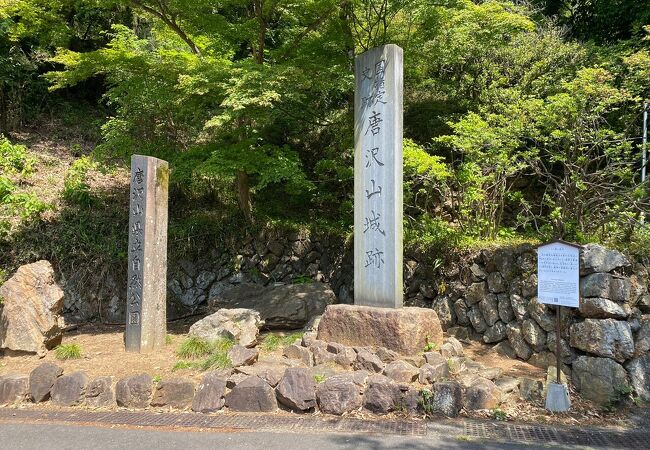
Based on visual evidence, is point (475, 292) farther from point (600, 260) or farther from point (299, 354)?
point (299, 354)

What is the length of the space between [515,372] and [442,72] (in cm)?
820

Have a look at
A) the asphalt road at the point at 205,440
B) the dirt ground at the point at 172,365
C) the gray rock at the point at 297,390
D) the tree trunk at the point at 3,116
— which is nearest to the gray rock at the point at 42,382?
the dirt ground at the point at 172,365

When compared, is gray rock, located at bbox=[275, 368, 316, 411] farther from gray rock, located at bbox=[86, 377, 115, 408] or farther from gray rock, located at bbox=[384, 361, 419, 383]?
gray rock, located at bbox=[86, 377, 115, 408]

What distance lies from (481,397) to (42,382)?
4.99 m

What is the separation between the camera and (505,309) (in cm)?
700

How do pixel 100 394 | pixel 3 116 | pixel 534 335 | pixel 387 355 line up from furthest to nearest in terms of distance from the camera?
pixel 3 116 → pixel 534 335 → pixel 387 355 → pixel 100 394

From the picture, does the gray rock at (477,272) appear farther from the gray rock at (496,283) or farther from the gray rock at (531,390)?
the gray rock at (531,390)

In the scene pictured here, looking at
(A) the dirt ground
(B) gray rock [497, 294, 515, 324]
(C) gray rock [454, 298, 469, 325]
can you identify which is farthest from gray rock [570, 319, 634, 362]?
(C) gray rock [454, 298, 469, 325]

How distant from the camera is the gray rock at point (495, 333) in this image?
23.0 feet

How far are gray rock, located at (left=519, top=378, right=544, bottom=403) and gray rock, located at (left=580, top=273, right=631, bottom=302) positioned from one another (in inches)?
52.4

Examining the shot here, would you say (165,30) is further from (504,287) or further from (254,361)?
(504,287)

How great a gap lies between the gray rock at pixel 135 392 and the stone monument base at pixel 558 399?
4.37 m

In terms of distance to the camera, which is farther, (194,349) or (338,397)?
(194,349)

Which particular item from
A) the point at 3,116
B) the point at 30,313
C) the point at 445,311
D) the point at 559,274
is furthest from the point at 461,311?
the point at 3,116
